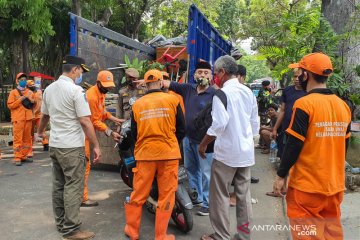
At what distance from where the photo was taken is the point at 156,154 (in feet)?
11.1

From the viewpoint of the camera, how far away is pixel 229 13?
1080 inches

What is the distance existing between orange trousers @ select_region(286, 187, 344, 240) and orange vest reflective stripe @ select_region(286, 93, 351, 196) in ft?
0.23

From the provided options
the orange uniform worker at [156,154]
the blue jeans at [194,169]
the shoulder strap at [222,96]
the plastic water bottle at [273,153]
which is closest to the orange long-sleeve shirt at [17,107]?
the blue jeans at [194,169]

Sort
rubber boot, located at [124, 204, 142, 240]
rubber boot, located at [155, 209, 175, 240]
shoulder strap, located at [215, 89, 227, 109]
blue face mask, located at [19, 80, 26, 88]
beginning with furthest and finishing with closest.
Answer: blue face mask, located at [19, 80, 26, 88] < rubber boot, located at [124, 204, 142, 240] < rubber boot, located at [155, 209, 175, 240] < shoulder strap, located at [215, 89, 227, 109]

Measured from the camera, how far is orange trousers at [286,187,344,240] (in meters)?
2.54

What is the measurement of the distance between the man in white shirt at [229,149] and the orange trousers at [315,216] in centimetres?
83

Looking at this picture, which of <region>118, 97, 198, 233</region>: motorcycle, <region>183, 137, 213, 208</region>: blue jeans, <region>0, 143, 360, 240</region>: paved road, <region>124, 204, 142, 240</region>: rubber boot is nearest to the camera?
<region>124, 204, 142, 240</region>: rubber boot

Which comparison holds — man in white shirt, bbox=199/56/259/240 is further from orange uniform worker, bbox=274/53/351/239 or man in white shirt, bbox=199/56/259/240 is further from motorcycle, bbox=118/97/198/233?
orange uniform worker, bbox=274/53/351/239

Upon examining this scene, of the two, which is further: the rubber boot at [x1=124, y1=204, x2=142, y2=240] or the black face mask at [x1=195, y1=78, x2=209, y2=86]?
the black face mask at [x1=195, y1=78, x2=209, y2=86]

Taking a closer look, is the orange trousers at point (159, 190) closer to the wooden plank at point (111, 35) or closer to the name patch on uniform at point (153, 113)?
the name patch on uniform at point (153, 113)

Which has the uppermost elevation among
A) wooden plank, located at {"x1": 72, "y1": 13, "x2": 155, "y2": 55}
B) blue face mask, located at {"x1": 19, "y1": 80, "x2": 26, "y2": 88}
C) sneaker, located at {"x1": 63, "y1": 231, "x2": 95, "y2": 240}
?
wooden plank, located at {"x1": 72, "y1": 13, "x2": 155, "y2": 55}

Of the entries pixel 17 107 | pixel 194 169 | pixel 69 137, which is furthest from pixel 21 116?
pixel 194 169

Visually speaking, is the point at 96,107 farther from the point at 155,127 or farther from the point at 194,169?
the point at 194,169

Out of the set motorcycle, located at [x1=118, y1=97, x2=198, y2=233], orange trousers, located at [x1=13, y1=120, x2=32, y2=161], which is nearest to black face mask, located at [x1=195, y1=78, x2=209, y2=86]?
motorcycle, located at [x1=118, y1=97, x2=198, y2=233]
